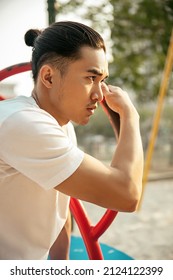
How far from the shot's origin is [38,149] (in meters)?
0.90

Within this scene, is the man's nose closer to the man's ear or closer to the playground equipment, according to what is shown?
the man's ear

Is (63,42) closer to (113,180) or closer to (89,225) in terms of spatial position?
(113,180)

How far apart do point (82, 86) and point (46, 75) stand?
10cm

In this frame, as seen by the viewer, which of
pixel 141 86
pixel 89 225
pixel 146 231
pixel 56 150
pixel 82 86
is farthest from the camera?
pixel 141 86

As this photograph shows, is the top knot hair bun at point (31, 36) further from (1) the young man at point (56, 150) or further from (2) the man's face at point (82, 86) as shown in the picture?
(2) the man's face at point (82, 86)

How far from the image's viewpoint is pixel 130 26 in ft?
25.7

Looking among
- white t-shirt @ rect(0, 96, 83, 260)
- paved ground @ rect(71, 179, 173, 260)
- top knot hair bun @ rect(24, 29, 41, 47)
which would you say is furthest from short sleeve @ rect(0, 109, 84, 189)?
paved ground @ rect(71, 179, 173, 260)

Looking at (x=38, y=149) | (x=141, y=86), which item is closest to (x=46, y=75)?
(x=38, y=149)

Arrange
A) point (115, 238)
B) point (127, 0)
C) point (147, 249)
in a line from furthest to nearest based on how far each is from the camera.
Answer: point (127, 0)
point (115, 238)
point (147, 249)

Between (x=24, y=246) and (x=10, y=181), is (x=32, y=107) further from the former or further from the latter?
(x=24, y=246)

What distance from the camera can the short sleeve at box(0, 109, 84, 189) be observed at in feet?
2.94

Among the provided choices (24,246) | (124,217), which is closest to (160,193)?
(124,217)

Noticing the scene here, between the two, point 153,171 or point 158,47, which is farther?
point 158,47

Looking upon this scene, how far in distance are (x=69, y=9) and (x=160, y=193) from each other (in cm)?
262
